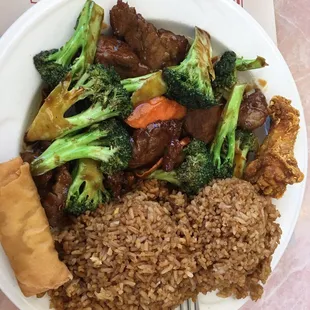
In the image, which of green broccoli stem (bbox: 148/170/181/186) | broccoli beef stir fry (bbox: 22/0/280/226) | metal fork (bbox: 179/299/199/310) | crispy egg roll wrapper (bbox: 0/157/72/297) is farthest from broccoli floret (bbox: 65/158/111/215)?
metal fork (bbox: 179/299/199/310)

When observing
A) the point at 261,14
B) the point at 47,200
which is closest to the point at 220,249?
the point at 47,200

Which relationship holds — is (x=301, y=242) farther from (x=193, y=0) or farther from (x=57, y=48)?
(x=57, y=48)

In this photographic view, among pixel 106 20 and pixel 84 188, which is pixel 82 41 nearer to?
pixel 106 20

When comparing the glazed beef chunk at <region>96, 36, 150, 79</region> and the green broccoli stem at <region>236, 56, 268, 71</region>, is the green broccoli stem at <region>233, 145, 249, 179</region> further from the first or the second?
the glazed beef chunk at <region>96, 36, 150, 79</region>

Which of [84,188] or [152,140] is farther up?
[152,140]

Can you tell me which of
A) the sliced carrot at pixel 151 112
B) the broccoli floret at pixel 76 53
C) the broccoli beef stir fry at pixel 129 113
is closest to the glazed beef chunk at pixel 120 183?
the broccoli beef stir fry at pixel 129 113

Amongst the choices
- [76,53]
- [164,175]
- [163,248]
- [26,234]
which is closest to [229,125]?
[164,175]
